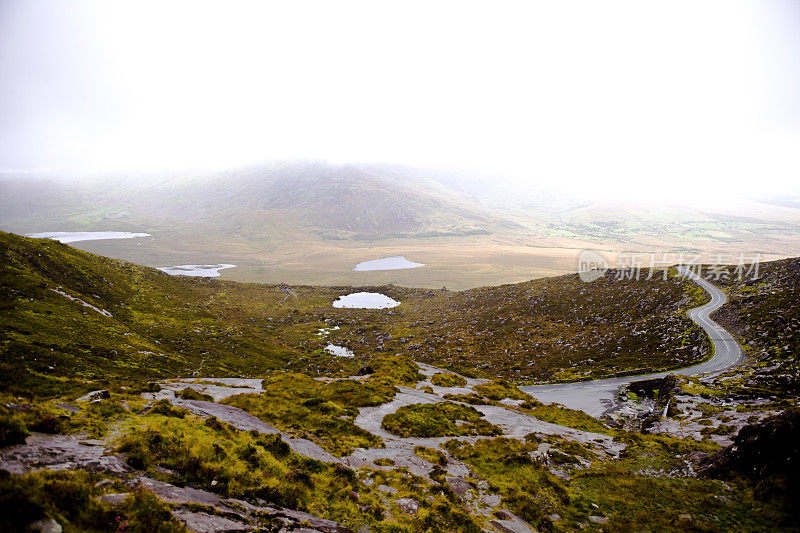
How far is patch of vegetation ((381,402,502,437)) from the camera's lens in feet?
97.9

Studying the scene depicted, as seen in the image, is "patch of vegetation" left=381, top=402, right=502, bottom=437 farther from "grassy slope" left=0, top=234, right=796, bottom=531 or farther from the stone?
the stone

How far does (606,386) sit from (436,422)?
33964 mm

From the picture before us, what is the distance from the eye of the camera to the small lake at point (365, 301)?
136 m

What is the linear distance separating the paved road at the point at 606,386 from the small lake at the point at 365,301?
8557 cm

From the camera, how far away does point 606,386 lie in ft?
170

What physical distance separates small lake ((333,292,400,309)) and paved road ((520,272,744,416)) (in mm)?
85574

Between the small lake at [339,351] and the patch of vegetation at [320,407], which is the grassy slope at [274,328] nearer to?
the small lake at [339,351]

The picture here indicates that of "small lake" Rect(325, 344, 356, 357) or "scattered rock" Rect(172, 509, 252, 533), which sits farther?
"small lake" Rect(325, 344, 356, 357)

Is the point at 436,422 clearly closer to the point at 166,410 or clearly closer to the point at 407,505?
the point at 407,505

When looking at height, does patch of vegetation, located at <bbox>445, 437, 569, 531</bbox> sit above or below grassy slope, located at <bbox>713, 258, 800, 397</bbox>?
below

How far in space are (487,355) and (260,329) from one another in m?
59.4

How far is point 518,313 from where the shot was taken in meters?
95.2

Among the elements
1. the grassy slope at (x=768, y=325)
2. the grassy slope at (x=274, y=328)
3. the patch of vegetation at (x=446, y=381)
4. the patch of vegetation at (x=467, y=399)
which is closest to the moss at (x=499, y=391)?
the patch of vegetation at (x=467, y=399)

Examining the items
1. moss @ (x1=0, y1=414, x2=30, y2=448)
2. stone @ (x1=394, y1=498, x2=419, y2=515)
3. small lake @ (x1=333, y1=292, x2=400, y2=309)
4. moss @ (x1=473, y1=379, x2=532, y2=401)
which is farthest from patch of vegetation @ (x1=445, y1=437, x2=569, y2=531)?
small lake @ (x1=333, y1=292, x2=400, y2=309)
